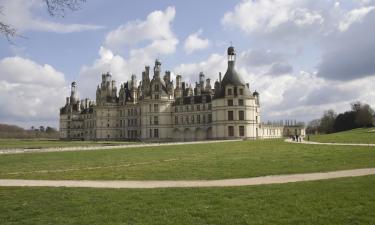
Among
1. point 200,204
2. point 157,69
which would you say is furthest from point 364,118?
point 200,204

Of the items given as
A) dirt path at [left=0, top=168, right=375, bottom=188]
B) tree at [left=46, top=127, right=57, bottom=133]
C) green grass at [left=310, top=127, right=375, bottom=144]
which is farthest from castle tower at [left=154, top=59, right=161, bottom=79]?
tree at [left=46, top=127, right=57, bottom=133]

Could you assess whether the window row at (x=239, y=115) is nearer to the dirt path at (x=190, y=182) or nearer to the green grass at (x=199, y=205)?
the dirt path at (x=190, y=182)

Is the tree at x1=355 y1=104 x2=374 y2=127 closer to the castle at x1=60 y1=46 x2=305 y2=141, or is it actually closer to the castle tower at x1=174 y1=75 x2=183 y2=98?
the castle at x1=60 y1=46 x2=305 y2=141

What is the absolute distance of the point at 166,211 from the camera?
32.1 ft

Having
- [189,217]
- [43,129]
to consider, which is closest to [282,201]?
[189,217]

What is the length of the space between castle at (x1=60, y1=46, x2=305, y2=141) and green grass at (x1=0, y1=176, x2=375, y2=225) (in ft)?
186

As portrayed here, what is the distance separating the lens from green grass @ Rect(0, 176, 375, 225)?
9.11 meters

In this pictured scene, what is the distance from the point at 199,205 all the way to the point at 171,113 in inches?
2881

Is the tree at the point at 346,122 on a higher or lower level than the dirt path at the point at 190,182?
higher

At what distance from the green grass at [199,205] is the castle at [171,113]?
56720 millimetres

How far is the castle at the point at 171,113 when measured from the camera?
69875 millimetres

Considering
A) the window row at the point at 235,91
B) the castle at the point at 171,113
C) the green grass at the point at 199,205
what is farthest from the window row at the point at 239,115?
the green grass at the point at 199,205

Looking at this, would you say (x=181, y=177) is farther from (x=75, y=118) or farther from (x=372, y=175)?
(x=75, y=118)

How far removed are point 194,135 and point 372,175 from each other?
6619cm
